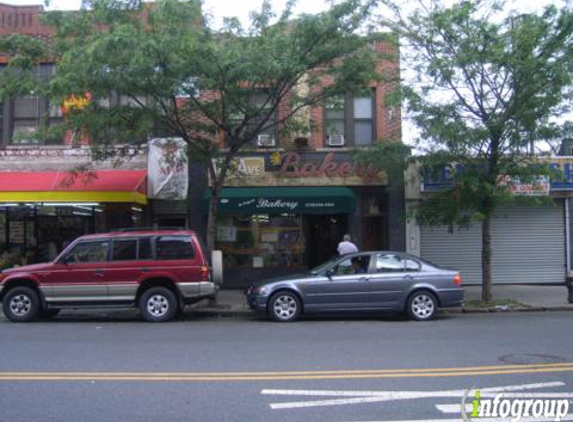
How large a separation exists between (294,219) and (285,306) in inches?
258

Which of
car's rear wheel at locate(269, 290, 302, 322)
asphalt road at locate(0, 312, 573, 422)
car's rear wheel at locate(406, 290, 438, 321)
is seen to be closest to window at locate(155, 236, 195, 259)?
asphalt road at locate(0, 312, 573, 422)

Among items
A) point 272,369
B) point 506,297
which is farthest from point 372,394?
point 506,297

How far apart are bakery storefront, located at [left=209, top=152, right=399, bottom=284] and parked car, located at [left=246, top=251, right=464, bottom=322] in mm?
5093

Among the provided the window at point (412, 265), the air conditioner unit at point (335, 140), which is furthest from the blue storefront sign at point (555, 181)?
the window at point (412, 265)

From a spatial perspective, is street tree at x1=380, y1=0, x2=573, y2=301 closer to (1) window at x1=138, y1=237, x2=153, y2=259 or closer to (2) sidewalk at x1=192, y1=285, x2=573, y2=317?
(2) sidewalk at x1=192, y1=285, x2=573, y2=317

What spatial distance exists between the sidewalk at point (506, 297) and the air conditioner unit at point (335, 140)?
5.17m

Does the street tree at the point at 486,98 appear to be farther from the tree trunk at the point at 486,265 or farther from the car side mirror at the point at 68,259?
the car side mirror at the point at 68,259

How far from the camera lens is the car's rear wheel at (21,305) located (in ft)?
41.3

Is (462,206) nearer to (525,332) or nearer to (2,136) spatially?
(525,332)

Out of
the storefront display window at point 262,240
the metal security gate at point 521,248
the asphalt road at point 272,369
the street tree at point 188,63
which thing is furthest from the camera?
the metal security gate at point 521,248

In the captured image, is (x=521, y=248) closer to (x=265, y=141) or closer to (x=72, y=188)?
(x=265, y=141)

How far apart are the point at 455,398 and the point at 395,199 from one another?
1255cm

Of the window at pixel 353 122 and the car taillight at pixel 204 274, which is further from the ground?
the window at pixel 353 122

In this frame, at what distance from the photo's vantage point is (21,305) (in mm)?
12625
